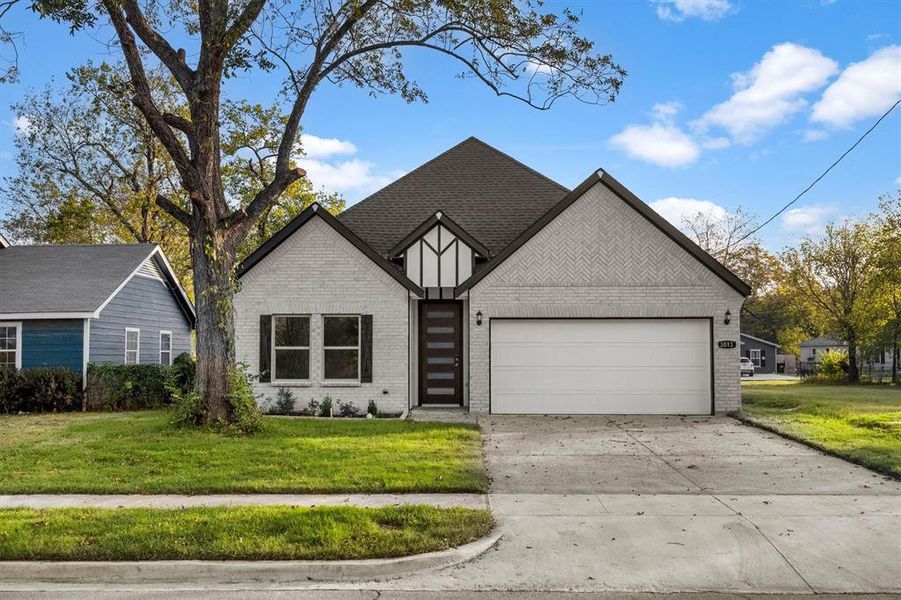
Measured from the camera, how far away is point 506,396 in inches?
611

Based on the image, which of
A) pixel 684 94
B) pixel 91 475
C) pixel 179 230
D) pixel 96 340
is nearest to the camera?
pixel 91 475

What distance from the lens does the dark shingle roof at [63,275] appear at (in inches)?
737

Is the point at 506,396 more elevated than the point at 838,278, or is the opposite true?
the point at 838,278

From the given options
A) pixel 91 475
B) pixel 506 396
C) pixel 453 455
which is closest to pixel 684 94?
pixel 506 396

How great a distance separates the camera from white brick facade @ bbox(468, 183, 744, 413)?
1530 cm

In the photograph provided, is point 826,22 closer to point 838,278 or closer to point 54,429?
point 54,429

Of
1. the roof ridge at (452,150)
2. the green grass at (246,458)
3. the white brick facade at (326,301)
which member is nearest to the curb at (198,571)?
the green grass at (246,458)

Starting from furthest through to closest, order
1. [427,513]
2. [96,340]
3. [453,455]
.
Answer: [96,340] < [453,455] < [427,513]

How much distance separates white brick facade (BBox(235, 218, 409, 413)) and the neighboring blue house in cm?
547

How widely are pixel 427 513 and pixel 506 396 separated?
8862 mm

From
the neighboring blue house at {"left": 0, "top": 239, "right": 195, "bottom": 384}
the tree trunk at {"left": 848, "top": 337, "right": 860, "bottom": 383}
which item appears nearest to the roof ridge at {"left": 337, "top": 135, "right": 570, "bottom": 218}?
the neighboring blue house at {"left": 0, "top": 239, "right": 195, "bottom": 384}

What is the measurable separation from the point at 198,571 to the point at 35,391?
1463 cm

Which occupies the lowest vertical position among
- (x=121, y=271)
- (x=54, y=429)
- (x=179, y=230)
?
(x=54, y=429)

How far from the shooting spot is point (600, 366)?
15.5 m
